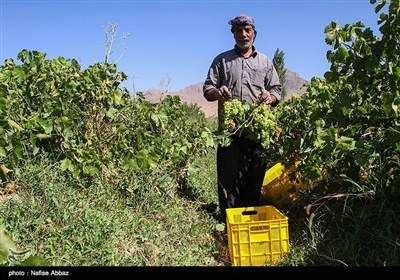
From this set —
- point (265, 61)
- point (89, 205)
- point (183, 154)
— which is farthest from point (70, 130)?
point (265, 61)

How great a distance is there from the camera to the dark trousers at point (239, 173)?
4.38 meters

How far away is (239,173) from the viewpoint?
443 centimetres

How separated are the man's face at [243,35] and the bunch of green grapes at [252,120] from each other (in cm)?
57

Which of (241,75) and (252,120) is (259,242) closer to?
(252,120)

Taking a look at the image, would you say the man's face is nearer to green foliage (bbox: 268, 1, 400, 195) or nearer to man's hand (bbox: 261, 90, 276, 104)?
man's hand (bbox: 261, 90, 276, 104)

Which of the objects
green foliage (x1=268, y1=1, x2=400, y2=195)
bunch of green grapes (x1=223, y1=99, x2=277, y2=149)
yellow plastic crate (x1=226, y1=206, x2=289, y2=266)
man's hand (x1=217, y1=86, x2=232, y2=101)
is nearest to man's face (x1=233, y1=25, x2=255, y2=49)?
man's hand (x1=217, y1=86, x2=232, y2=101)

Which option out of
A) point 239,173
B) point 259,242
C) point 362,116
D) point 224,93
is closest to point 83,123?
point 224,93

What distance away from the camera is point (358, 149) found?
3287mm
